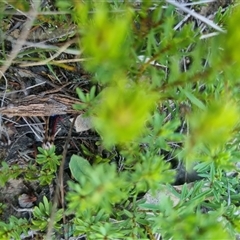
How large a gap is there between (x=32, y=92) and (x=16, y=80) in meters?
0.07

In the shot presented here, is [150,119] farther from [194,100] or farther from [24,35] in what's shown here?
[24,35]

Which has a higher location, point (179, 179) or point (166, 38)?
point (166, 38)

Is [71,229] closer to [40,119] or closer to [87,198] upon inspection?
[40,119]

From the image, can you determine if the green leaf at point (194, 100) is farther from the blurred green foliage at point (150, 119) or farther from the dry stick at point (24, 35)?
the dry stick at point (24, 35)

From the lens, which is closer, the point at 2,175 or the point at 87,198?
the point at 87,198

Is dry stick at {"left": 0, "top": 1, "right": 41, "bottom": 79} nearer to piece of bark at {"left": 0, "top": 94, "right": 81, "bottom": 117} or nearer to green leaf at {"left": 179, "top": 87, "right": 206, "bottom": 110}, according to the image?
piece of bark at {"left": 0, "top": 94, "right": 81, "bottom": 117}

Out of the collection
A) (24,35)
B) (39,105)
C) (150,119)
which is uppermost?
(24,35)

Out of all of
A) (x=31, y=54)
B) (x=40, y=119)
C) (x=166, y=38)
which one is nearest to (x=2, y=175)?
(x=40, y=119)

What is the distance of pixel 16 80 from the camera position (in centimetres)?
144

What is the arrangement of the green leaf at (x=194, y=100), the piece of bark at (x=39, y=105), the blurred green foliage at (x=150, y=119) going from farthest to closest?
the piece of bark at (x=39, y=105) → the green leaf at (x=194, y=100) → the blurred green foliage at (x=150, y=119)

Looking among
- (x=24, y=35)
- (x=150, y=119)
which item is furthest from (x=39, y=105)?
(x=150, y=119)

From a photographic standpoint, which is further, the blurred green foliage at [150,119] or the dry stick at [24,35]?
the dry stick at [24,35]

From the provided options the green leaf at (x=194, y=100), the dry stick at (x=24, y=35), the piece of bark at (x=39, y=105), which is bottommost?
the piece of bark at (x=39, y=105)

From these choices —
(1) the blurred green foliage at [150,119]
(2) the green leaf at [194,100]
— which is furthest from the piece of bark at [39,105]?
(2) the green leaf at [194,100]
